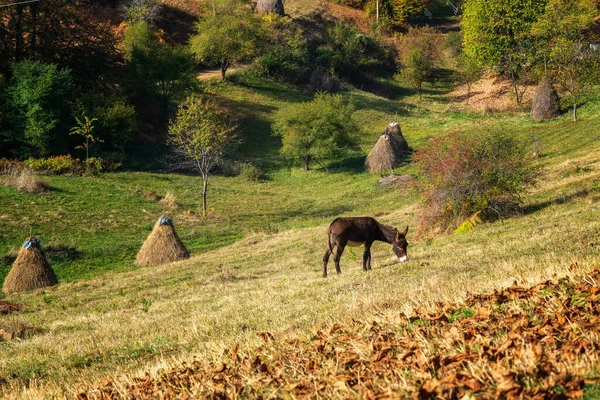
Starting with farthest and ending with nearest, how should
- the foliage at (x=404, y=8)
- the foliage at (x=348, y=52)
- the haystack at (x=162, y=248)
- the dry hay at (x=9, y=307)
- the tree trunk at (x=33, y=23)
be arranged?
the foliage at (x=404, y=8)
the foliage at (x=348, y=52)
the tree trunk at (x=33, y=23)
the haystack at (x=162, y=248)
the dry hay at (x=9, y=307)

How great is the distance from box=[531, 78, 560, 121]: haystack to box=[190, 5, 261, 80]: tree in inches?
1381

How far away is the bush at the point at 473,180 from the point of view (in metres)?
23.8

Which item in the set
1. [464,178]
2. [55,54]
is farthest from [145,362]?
[55,54]

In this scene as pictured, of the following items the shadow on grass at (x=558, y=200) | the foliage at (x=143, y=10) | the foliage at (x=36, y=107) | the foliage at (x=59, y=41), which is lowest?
the shadow on grass at (x=558, y=200)

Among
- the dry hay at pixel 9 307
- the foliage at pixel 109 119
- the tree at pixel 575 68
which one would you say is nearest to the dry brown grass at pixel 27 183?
the foliage at pixel 109 119

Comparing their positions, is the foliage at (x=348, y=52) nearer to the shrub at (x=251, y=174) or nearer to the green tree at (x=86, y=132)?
the shrub at (x=251, y=174)

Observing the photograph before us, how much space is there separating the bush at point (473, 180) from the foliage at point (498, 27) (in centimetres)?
5441

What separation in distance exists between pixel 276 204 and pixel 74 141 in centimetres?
2001

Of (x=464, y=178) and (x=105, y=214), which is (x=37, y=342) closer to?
(x=464, y=178)

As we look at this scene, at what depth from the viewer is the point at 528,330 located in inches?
257

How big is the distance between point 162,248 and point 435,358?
24.3m

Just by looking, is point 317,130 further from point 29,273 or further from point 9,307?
point 9,307

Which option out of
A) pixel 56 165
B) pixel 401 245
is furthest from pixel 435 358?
pixel 56 165

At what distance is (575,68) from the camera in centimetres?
5416
